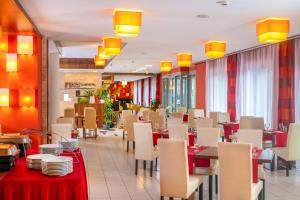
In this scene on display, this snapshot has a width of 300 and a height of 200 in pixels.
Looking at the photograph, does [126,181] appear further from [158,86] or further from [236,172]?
[158,86]

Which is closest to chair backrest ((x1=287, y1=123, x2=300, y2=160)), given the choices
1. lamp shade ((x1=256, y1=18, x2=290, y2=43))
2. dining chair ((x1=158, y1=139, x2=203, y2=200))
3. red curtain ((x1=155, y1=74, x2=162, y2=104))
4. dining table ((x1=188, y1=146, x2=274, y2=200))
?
lamp shade ((x1=256, y1=18, x2=290, y2=43))

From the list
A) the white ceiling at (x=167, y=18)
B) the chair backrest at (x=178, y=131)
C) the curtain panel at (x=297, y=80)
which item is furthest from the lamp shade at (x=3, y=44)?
the curtain panel at (x=297, y=80)

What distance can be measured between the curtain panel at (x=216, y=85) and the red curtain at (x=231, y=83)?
0.38 metres

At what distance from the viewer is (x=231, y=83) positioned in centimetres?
1184

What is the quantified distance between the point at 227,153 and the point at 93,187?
266 cm

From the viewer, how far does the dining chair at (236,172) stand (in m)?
4.05

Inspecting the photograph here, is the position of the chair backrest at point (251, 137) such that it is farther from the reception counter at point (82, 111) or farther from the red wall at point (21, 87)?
the reception counter at point (82, 111)

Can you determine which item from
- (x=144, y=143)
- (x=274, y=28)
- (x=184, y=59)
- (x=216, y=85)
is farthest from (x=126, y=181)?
(x=216, y=85)

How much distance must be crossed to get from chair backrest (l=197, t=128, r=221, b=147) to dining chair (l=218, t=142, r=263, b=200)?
7.00ft

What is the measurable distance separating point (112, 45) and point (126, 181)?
3.11m

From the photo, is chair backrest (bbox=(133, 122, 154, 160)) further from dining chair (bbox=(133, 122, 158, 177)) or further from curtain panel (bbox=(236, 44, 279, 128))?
curtain panel (bbox=(236, 44, 279, 128))

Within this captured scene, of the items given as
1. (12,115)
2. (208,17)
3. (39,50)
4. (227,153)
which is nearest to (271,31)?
(208,17)

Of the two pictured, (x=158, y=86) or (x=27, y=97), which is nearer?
(x=27, y=97)

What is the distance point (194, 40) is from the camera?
8.72 meters
